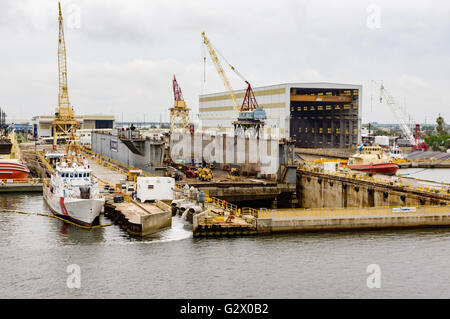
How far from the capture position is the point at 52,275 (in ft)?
130

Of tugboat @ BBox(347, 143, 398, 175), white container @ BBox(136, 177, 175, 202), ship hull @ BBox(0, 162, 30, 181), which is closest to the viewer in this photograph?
white container @ BBox(136, 177, 175, 202)

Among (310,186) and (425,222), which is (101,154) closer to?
(310,186)

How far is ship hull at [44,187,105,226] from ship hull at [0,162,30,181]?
108 feet

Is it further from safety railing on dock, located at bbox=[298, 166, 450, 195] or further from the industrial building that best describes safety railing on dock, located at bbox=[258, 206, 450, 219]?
the industrial building

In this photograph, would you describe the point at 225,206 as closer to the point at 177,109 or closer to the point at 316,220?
the point at 316,220

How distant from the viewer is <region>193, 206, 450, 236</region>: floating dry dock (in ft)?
166

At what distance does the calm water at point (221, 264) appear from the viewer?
1442 inches

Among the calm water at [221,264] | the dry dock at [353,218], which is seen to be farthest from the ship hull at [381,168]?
the calm water at [221,264]

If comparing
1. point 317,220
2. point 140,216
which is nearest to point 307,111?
point 317,220

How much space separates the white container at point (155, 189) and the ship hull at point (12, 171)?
117 ft

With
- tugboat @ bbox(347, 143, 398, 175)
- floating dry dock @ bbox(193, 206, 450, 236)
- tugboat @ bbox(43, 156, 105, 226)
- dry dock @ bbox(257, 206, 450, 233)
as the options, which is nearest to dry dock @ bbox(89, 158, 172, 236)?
tugboat @ bbox(43, 156, 105, 226)

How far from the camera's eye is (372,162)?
307ft

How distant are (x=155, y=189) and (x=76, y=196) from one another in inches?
327
